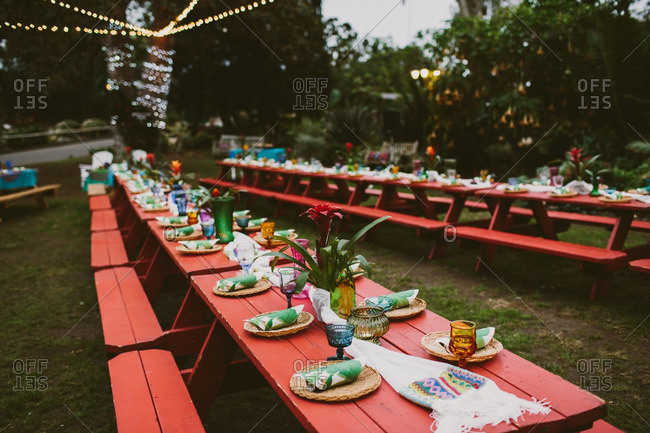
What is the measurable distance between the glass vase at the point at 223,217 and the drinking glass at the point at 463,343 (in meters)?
2.12

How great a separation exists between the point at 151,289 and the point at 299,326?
8.70 feet

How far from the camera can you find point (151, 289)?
14.2 feet

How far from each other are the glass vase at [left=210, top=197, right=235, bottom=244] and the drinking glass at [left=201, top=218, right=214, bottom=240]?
12 cm

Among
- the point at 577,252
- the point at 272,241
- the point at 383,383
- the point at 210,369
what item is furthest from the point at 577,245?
the point at 383,383

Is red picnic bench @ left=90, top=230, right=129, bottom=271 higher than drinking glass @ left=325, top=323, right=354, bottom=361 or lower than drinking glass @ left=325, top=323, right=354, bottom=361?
lower

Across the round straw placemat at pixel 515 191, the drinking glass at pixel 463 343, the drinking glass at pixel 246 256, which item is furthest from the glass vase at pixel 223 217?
the round straw placemat at pixel 515 191

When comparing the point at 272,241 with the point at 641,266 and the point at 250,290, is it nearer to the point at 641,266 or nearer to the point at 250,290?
the point at 250,290

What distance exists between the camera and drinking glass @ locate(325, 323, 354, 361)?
68.3 inches

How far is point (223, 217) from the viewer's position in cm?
353

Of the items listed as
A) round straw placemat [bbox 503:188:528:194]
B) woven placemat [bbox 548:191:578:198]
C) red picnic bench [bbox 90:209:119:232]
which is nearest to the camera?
woven placemat [bbox 548:191:578:198]

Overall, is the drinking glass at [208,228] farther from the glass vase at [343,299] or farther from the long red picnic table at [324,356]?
the glass vase at [343,299]

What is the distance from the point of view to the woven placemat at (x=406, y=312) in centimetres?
215

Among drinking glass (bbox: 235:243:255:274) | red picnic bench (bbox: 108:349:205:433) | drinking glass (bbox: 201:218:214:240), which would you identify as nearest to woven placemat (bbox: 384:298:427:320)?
red picnic bench (bbox: 108:349:205:433)

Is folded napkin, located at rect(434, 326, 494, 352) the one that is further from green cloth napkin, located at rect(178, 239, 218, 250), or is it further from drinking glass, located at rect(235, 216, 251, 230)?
drinking glass, located at rect(235, 216, 251, 230)
